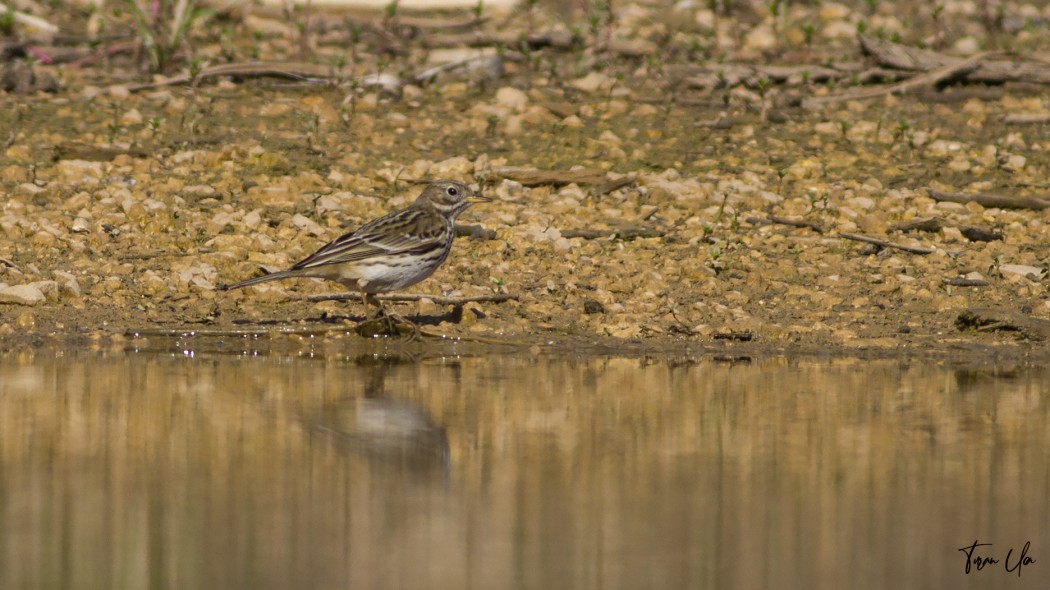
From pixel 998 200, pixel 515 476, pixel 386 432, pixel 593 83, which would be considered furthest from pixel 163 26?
pixel 515 476

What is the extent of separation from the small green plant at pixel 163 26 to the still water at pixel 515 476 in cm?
673

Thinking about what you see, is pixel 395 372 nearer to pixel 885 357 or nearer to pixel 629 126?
pixel 885 357

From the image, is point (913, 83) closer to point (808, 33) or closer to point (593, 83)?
point (808, 33)

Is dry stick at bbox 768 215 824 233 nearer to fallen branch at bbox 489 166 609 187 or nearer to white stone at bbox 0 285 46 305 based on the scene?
fallen branch at bbox 489 166 609 187

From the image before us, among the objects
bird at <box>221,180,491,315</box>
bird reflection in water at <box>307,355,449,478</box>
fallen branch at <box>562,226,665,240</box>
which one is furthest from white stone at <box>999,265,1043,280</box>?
bird reflection in water at <box>307,355,449,478</box>

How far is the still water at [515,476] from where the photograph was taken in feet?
16.9

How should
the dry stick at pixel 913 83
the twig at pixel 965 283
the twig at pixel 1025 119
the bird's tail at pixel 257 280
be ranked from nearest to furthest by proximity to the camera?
1. the bird's tail at pixel 257 280
2. the twig at pixel 965 283
3. the twig at pixel 1025 119
4. the dry stick at pixel 913 83

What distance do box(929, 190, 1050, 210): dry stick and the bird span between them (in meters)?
4.58

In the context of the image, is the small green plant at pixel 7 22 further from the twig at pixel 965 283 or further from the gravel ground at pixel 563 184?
the twig at pixel 965 283

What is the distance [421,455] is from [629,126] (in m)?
8.28

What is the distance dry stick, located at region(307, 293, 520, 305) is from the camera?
34.7 ft

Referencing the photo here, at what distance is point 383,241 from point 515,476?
418 cm
